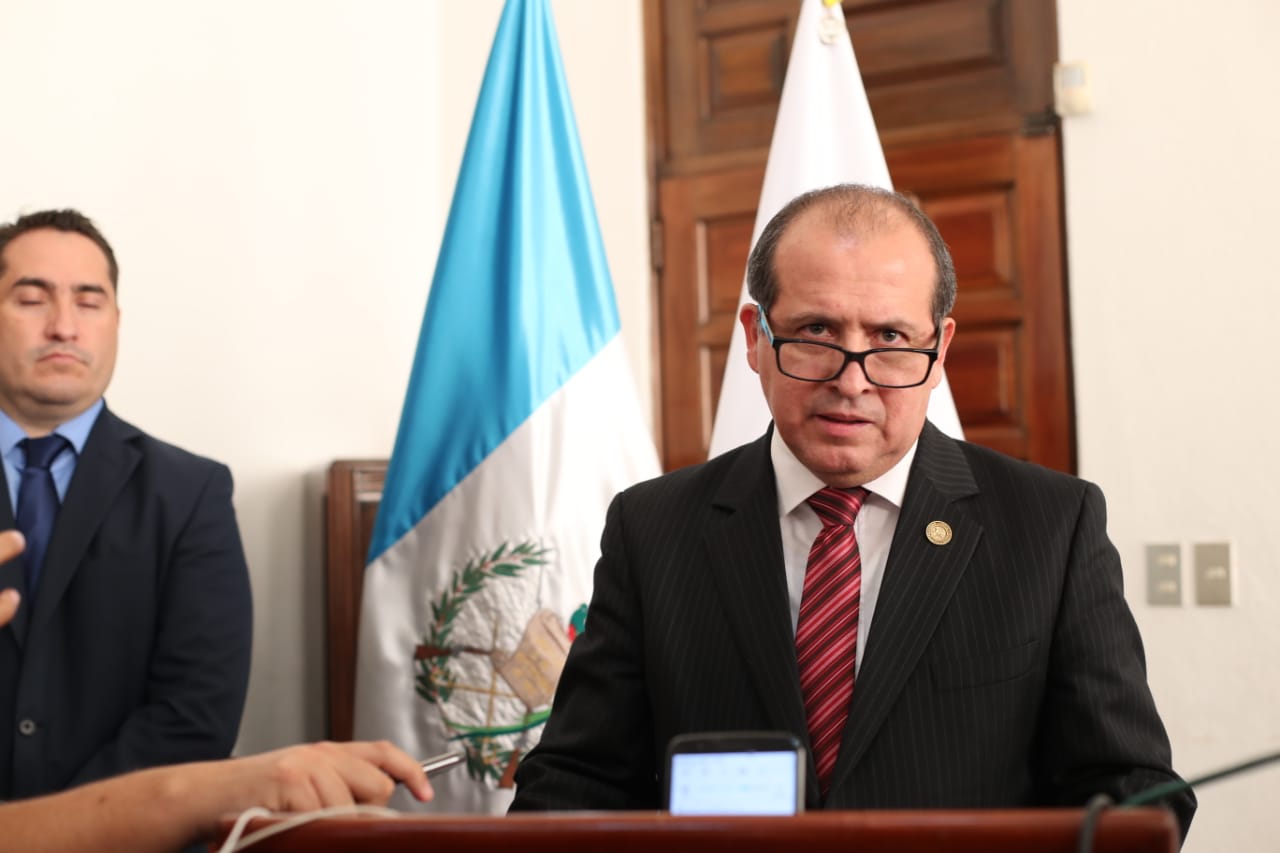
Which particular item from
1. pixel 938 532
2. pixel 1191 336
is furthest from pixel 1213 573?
pixel 938 532

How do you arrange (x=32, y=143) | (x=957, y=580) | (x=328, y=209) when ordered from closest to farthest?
(x=957, y=580) < (x=32, y=143) < (x=328, y=209)

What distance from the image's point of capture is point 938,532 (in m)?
1.45

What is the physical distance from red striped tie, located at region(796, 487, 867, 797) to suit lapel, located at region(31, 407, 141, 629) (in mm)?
1363

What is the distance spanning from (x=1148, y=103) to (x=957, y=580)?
5.85 feet

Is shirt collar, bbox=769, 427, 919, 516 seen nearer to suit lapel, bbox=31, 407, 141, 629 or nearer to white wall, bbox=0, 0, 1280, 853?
suit lapel, bbox=31, 407, 141, 629

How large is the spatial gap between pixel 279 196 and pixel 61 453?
1027 mm

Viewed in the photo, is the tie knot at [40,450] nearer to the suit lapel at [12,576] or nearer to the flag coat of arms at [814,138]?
the suit lapel at [12,576]

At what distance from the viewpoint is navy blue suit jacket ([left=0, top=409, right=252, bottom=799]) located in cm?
212

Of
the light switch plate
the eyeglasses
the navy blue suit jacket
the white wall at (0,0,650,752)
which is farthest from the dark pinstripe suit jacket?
the white wall at (0,0,650,752)

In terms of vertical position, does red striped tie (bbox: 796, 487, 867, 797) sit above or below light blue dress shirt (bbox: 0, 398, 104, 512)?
below

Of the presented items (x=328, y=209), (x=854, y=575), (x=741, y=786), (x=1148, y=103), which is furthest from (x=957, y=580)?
(x=328, y=209)

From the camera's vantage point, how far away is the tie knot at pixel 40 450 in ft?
7.27

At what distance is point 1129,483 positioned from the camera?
2.74 meters

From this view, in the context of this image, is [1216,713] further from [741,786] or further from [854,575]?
[741,786]
